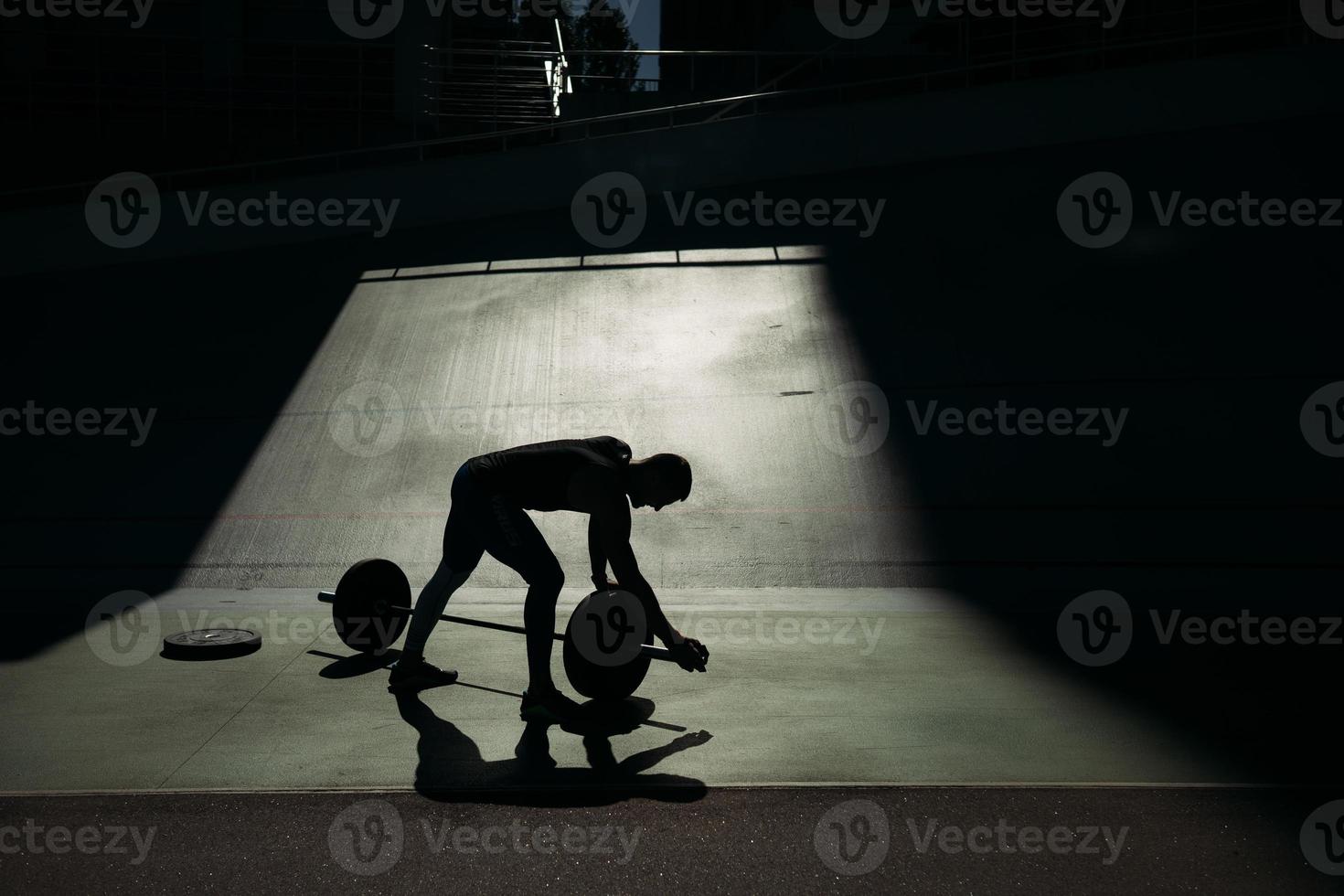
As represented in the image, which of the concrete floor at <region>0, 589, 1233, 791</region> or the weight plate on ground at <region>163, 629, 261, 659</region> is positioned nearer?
the concrete floor at <region>0, 589, 1233, 791</region>

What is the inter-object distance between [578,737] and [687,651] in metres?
0.75

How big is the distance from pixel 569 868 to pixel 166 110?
21489 mm

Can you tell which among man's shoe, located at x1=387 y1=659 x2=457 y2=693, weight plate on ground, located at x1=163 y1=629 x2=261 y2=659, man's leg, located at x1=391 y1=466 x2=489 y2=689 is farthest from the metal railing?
man's shoe, located at x1=387 y1=659 x2=457 y2=693

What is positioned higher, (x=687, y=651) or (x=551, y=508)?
(x=551, y=508)

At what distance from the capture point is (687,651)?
5.28m

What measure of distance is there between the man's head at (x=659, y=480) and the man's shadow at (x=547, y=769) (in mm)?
1127

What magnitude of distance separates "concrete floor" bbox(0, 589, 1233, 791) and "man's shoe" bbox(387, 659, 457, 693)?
3.2 inches

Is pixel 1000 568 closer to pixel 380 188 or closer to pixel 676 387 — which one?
pixel 676 387

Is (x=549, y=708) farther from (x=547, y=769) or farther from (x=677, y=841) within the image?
(x=677, y=841)

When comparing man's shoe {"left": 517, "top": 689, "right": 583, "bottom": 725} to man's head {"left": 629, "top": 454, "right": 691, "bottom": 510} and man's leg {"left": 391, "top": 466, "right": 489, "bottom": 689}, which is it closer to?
man's leg {"left": 391, "top": 466, "right": 489, "bottom": 689}

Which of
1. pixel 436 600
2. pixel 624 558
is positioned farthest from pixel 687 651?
pixel 436 600

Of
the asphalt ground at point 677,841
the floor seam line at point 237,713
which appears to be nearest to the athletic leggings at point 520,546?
the asphalt ground at point 677,841

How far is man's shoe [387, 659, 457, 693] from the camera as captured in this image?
6.23m

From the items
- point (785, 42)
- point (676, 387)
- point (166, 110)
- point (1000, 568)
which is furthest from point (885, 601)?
point (785, 42)
